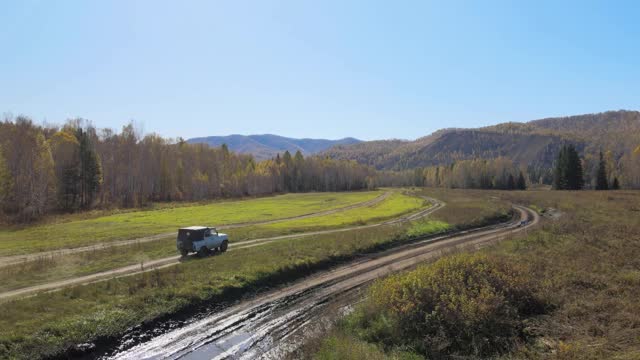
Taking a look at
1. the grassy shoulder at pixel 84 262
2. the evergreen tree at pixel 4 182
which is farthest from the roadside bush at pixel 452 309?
the evergreen tree at pixel 4 182

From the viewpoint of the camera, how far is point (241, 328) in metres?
22.4

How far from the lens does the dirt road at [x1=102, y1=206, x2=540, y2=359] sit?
19422 millimetres

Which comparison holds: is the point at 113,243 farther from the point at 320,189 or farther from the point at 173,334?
the point at 320,189

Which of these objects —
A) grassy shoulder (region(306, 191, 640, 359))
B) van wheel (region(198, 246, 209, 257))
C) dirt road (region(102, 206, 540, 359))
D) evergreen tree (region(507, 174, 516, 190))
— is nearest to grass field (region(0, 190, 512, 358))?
dirt road (region(102, 206, 540, 359))

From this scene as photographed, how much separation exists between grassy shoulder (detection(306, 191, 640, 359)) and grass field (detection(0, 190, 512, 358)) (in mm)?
11203

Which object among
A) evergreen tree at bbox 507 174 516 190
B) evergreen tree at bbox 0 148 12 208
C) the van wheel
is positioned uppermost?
evergreen tree at bbox 0 148 12 208

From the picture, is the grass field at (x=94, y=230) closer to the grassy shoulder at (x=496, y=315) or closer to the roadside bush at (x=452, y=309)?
the roadside bush at (x=452, y=309)

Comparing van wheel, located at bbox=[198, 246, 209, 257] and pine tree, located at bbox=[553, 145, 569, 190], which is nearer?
van wheel, located at bbox=[198, 246, 209, 257]

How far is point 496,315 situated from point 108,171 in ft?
345

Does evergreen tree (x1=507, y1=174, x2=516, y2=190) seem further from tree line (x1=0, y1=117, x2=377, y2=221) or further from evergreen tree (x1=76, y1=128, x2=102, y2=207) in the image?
evergreen tree (x1=76, y1=128, x2=102, y2=207)

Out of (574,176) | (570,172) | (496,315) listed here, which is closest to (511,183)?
Result: (570,172)

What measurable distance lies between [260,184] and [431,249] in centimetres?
11414

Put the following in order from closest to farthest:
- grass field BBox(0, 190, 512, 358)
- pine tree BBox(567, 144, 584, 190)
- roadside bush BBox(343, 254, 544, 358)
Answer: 1. roadside bush BBox(343, 254, 544, 358)
2. grass field BBox(0, 190, 512, 358)
3. pine tree BBox(567, 144, 584, 190)

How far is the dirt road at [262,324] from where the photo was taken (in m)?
19.4
